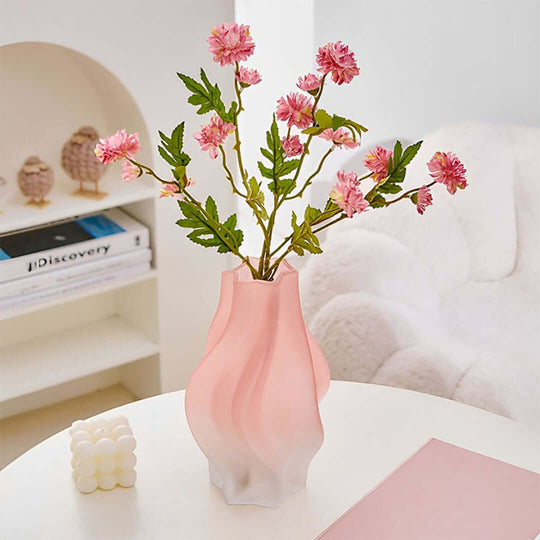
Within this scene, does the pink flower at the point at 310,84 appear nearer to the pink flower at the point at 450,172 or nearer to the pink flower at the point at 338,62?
the pink flower at the point at 338,62

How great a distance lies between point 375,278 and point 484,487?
2.91 ft

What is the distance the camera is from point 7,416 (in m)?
2.45

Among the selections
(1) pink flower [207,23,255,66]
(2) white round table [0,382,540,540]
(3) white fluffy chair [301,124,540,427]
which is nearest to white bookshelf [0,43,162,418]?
(3) white fluffy chair [301,124,540,427]

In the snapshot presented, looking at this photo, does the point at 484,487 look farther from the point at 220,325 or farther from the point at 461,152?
the point at 461,152

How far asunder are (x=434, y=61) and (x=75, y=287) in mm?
1320

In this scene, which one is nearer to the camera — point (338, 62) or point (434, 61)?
point (338, 62)

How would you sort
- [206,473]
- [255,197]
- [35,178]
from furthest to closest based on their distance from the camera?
1. [35,178]
2. [206,473]
3. [255,197]

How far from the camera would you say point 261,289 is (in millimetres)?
1231

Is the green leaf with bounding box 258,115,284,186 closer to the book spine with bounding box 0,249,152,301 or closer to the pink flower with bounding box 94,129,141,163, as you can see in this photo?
the pink flower with bounding box 94,129,141,163

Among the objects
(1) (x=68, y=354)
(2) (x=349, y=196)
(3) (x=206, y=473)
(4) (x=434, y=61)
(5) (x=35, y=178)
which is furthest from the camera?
(4) (x=434, y=61)

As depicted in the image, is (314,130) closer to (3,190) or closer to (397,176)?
(397,176)

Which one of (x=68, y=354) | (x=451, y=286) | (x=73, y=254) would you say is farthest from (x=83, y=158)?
(x=451, y=286)

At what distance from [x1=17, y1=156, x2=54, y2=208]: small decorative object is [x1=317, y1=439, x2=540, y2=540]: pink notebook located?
1.15 meters

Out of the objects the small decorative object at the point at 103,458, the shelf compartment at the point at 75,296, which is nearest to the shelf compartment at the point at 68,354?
the shelf compartment at the point at 75,296
